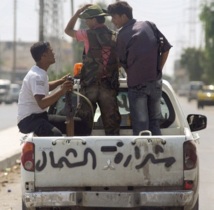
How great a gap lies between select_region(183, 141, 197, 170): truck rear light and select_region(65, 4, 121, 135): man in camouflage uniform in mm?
1475

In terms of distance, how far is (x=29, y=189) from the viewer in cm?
746

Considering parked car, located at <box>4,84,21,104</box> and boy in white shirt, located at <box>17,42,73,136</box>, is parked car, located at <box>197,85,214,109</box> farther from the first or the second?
boy in white shirt, located at <box>17,42,73,136</box>

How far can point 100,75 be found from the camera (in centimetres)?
866

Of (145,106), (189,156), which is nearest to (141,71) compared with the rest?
(145,106)

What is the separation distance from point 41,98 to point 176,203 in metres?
1.74

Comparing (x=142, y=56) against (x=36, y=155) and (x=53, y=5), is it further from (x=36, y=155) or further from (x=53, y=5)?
(x=53, y=5)

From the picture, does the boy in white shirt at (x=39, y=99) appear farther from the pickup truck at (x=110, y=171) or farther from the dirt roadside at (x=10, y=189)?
the dirt roadside at (x=10, y=189)

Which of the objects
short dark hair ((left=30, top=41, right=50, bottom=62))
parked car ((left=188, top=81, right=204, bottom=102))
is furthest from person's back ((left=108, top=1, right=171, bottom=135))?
parked car ((left=188, top=81, right=204, bottom=102))

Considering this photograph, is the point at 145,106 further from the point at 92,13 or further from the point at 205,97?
the point at 205,97

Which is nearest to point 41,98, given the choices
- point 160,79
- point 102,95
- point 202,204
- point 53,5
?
point 102,95

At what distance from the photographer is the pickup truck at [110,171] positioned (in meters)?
7.39

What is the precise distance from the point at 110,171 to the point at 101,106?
1409 millimetres

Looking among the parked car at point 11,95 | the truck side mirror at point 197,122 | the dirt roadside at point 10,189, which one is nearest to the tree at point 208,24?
the parked car at point 11,95

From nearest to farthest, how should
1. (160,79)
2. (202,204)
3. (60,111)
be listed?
(160,79) < (60,111) < (202,204)
